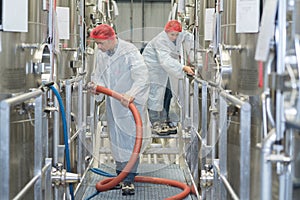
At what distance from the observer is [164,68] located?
4680 mm

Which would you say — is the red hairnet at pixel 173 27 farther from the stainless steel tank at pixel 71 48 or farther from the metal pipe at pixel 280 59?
the metal pipe at pixel 280 59

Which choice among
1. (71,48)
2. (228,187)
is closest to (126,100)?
(71,48)

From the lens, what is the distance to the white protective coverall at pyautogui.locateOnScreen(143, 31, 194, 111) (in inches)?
181

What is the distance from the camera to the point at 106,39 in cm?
432

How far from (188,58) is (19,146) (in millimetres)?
2726

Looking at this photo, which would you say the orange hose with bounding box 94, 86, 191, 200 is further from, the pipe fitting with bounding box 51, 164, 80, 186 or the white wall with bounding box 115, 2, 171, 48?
the white wall with bounding box 115, 2, 171, 48

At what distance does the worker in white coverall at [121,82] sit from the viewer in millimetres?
4246

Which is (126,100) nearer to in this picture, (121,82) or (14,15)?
(121,82)

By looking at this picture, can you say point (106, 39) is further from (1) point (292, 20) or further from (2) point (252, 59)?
(1) point (292, 20)

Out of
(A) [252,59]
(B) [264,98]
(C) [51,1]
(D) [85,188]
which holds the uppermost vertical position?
(C) [51,1]

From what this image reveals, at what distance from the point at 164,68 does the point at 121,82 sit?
1.89 feet

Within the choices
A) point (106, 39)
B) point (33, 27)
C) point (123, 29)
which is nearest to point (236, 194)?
point (33, 27)

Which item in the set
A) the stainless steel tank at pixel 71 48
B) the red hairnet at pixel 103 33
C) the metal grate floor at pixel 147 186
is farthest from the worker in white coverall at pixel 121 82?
the metal grate floor at pixel 147 186

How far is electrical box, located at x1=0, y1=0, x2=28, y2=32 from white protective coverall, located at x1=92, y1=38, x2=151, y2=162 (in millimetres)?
1720
